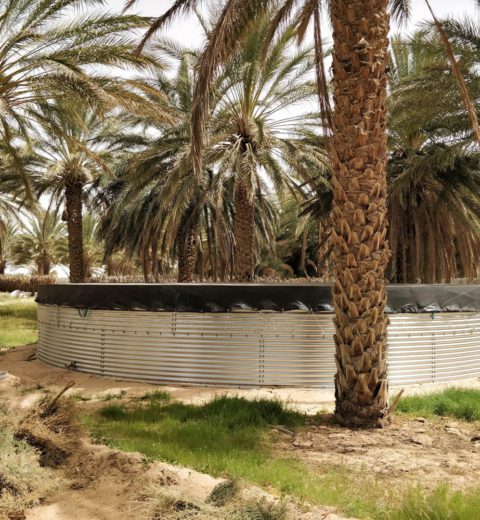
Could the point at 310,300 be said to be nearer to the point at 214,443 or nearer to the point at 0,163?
the point at 214,443

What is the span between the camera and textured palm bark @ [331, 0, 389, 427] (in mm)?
7250

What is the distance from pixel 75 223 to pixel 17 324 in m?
4.25

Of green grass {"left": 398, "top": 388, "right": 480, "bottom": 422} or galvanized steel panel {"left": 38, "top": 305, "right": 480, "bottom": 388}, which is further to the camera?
galvanized steel panel {"left": 38, "top": 305, "right": 480, "bottom": 388}

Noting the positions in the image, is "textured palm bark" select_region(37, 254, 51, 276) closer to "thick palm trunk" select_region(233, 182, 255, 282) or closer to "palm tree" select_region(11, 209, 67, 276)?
"palm tree" select_region(11, 209, 67, 276)

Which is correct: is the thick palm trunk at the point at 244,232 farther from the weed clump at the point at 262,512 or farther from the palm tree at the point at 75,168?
the weed clump at the point at 262,512

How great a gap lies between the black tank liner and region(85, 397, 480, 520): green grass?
80.4 inches

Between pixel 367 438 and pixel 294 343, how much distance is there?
306 centimetres

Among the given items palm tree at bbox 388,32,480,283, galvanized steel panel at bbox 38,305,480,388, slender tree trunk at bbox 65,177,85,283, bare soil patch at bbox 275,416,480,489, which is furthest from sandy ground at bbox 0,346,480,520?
slender tree trunk at bbox 65,177,85,283

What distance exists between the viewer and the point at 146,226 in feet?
70.8

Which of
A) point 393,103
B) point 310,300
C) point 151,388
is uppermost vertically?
point 393,103

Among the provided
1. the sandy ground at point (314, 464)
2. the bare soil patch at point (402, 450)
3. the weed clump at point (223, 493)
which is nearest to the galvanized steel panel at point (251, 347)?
the sandy ground at point (314, 464)

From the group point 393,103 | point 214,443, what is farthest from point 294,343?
point 393,103

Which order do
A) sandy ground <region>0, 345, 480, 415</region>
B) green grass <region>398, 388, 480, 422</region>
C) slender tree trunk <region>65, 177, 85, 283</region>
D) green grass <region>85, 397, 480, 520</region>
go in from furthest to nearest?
slender tree trunk <region>65, 177, 85, 283</region>
sandy ground <region>0, 345, 480, 415</region>
green grass <region>398, 388, 480, 422</region>
green grass <region>85, 397, 480, 520</region>

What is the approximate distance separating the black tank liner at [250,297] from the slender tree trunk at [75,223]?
10.8 meters
